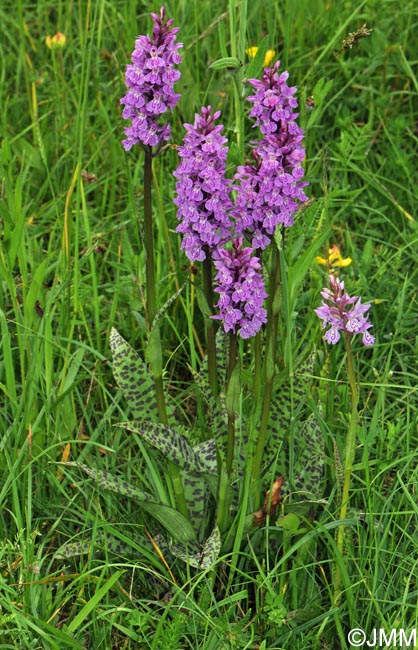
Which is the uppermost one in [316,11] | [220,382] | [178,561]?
[316,11]

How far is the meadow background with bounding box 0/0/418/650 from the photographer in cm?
241

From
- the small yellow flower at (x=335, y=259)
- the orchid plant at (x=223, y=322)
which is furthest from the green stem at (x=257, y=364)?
the small yellow flower at (x=335, y=259)

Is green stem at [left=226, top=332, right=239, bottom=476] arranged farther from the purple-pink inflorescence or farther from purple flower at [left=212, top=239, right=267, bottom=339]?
the purple-pink inflorescence

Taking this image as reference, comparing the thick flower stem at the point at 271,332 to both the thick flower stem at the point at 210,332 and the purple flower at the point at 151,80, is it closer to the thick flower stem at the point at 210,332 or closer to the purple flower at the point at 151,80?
the thick flower stem at the point at 210,332

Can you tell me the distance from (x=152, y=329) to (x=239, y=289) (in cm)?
30

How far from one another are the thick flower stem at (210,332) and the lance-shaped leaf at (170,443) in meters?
0.17

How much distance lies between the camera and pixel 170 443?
2.51 meters

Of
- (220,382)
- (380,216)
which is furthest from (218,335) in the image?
(380,216)

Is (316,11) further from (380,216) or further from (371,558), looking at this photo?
(371,558)

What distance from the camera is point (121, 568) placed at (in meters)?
2.60

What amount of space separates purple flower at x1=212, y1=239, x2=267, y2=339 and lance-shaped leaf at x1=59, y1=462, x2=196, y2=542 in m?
0.59

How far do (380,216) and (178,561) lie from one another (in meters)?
1.86

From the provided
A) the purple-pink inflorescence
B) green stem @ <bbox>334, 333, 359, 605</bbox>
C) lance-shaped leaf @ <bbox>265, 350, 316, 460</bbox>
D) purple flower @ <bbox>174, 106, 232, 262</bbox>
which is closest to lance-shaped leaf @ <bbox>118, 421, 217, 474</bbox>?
lance-shaped leaf @ <bbox>265, 350, 316, 460</bbox>

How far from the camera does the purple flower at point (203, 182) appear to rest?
7.09 feet
